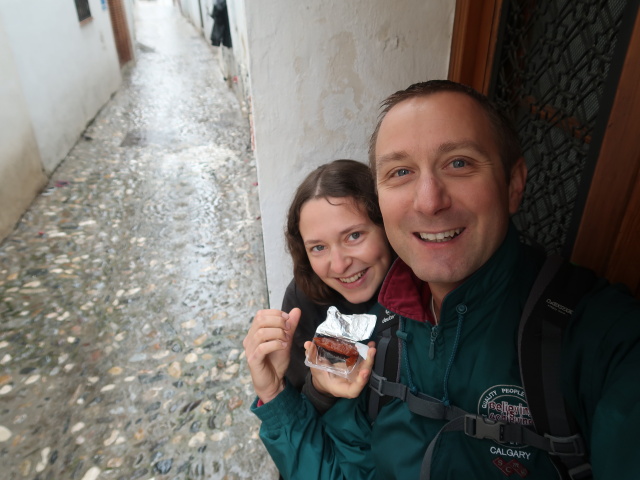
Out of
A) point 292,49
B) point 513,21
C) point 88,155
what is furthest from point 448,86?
point 88,155

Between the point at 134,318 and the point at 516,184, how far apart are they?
3.40 metres

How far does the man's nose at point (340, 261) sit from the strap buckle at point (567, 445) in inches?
38.5

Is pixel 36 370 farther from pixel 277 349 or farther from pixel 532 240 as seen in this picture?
pixel 532 240

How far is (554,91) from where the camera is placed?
1.93 metres

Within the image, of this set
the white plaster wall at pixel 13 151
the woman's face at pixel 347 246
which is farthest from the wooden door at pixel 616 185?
the white plaster wall at pixel 13 151

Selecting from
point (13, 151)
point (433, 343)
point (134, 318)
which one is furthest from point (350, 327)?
point (13, 151)

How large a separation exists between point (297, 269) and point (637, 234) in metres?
1.31

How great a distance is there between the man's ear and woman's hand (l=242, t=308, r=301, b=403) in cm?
82

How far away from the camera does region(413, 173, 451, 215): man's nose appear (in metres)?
1.22

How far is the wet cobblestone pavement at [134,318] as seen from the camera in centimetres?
278

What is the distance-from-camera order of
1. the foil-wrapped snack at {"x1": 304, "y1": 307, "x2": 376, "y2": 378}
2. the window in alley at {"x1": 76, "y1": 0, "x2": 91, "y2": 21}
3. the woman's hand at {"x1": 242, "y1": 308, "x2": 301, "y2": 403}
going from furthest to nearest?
the window in alley at {"x1": 76, "y1": 0, "x2": 91, "y2": 21} < the woman's hand at {"x1": 242, "y1": 308, "x2": 301, "y2": 403} < the foil-wrapped snack at {"x1": 304, "y1": 307, "x2": 376, "y2": 378}

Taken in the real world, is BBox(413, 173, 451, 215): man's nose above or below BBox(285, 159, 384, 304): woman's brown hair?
above

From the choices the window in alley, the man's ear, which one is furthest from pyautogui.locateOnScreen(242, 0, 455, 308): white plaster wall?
the window in alley

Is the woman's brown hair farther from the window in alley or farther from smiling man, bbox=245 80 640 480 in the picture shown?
the window in alley
